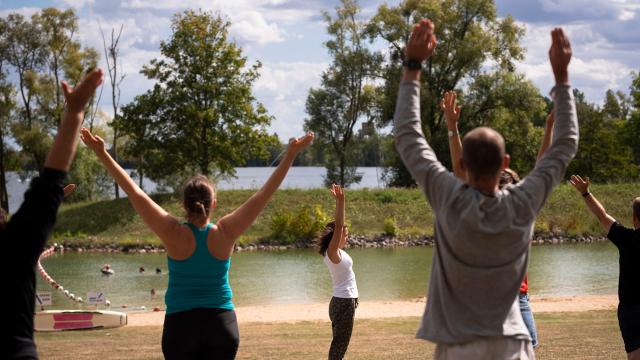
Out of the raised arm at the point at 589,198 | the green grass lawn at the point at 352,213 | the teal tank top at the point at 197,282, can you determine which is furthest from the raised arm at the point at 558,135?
the green grass lawn at the point at 352,213

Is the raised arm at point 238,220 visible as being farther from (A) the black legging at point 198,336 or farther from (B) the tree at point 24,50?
(B) the tree at point 24,50

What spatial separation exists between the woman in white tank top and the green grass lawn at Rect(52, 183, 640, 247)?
110ft

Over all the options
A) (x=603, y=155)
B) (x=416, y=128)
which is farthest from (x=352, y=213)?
(x=416, y=128)

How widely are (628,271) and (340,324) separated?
2.88 m

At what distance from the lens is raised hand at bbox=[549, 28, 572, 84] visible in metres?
3.98

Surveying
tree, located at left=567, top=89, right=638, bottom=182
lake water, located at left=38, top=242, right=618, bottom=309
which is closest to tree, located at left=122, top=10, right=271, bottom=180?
lake water, located at left=38, top=242, right=618, bottom=309

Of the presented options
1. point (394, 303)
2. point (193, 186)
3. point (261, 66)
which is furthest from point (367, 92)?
point (193, 186)

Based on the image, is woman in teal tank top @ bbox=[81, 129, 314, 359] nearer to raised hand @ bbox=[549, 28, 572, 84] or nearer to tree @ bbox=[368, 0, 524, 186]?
raised hand @ bbox=[549, 28, 572, 84]

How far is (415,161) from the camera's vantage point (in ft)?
12.5

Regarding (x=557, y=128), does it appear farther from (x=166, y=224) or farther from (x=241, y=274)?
(x=241, y=274)

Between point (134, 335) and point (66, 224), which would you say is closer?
point (134, 335)

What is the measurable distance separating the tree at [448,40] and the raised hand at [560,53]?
53382 mm

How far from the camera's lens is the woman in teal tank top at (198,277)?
4727 mm

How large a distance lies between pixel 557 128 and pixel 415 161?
0.74 metres
